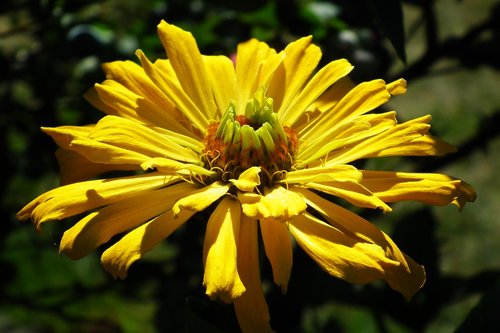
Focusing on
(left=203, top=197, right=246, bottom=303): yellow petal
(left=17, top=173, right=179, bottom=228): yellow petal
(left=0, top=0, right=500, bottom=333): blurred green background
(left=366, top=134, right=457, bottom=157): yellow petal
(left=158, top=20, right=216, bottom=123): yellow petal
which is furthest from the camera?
(left=0, top=0, right=500, bottom=333): blurred green background

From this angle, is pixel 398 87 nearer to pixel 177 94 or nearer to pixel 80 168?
pixel 177 94

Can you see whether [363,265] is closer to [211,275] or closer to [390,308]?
[211,275]

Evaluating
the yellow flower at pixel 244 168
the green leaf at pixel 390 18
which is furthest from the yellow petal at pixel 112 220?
the green leaf at pixel 390 18

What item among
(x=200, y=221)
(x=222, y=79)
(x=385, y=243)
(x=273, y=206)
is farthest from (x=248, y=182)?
(x=200, y=221)

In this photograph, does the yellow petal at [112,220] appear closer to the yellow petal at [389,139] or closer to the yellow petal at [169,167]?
the yellow petal at [169,167]

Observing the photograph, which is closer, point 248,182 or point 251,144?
point 248,182

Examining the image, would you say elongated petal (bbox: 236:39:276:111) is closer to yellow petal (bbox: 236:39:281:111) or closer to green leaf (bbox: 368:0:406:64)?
yellow petal (bbox: 236:39:281:111)

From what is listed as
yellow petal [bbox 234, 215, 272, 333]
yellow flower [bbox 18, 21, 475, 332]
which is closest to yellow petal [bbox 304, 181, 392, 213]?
yellow flower [bbox 18, 21, 475, 332]
